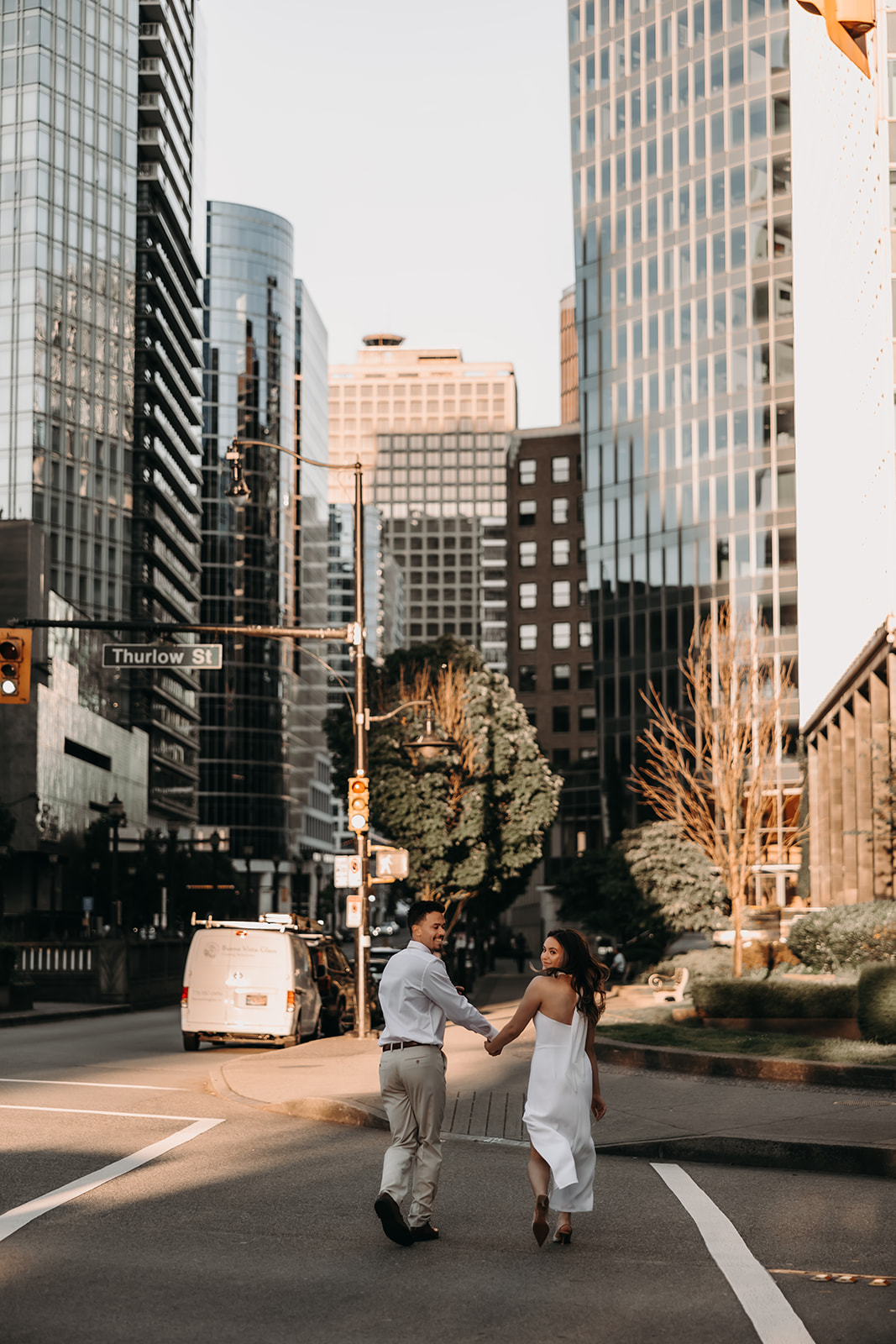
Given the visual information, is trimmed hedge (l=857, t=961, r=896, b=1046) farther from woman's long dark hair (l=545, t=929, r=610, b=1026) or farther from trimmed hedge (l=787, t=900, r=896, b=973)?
woman's long dark hair (l=545, t=929, r=610, b=1026)

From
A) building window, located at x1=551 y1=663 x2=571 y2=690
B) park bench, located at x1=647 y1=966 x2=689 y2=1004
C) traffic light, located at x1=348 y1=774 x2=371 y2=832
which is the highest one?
building window, located at x1=551 y1=663 x2=571 y2=690

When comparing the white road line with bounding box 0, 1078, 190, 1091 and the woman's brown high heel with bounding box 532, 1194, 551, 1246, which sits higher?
the woman's brown high heel with bounding box 532, 1194, 551, 1246

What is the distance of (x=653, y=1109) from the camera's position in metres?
14.5

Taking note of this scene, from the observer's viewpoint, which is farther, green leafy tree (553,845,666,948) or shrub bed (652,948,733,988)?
green leafy tree (553,845,666,948)

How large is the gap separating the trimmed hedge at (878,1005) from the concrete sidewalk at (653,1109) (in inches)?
76.9

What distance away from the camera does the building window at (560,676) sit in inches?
4791

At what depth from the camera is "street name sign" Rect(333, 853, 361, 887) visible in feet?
82.8

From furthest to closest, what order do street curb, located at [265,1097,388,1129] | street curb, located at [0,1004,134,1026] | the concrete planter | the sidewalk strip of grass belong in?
street curb, located at [0,1004,134,1026], the concrete planter, the sidewalk strip of grass, street curb, located at [265,1097,388,1129]

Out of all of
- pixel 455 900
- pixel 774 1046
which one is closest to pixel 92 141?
pixel 455 900

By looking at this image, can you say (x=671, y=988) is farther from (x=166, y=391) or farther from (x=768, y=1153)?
(x=166, y=391)

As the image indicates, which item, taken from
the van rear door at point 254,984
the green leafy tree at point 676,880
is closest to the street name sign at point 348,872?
the van rear door at point 254,984

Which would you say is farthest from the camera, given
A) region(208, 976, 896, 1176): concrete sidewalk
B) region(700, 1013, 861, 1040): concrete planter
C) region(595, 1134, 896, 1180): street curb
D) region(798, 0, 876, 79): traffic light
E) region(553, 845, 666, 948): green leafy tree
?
region(553, 845, 666, 948): green leafy tree

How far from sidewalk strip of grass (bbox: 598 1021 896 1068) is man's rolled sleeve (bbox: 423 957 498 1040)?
819 cm

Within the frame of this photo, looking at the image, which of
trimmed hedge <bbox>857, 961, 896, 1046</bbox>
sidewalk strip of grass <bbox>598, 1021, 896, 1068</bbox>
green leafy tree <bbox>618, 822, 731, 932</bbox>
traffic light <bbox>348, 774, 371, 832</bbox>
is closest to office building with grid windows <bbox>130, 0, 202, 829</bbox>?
green leafy tree <bbox>618, 822, 731, 932</bbox>
